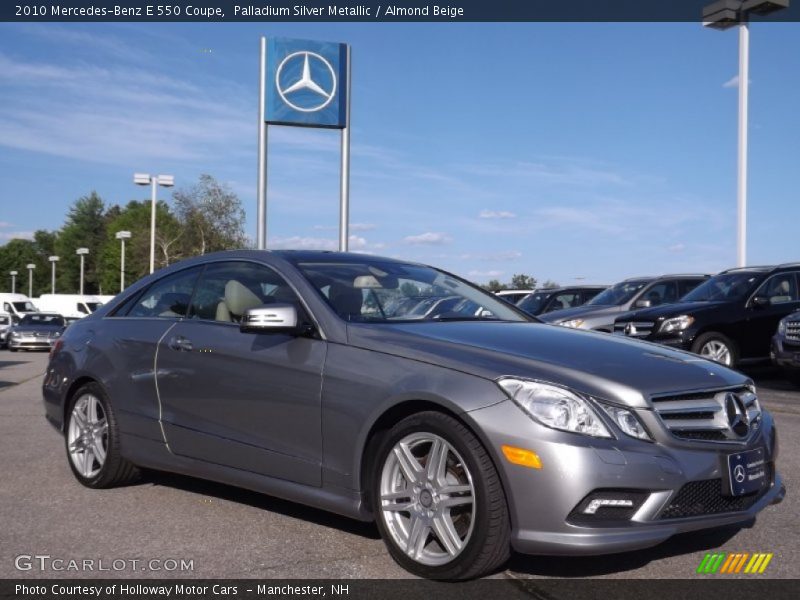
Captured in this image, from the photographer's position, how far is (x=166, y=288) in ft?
19.5

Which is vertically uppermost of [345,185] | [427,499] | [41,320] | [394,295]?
[345,185]

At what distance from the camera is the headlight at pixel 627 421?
3.76m

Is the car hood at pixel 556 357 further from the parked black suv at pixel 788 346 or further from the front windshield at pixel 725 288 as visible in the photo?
the front windshield at pixel 725 288

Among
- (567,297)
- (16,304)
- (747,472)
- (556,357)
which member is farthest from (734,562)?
(16,304)

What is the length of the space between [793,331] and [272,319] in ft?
30.3

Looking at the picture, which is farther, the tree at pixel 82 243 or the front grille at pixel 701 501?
the tree at pixel 82 243

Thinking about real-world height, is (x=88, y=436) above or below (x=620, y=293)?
below

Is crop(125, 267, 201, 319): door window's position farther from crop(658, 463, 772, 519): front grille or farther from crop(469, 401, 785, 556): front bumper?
crop(658, 463, 772, 519): front grille

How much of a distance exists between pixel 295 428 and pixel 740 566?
2132mm

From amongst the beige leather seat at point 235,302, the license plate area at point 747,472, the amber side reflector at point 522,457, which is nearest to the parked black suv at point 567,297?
the beige leather seat at point 235,302

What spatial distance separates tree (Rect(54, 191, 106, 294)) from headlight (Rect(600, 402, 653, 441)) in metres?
113

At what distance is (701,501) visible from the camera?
3.83m

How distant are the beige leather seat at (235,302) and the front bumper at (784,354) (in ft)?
28.6
